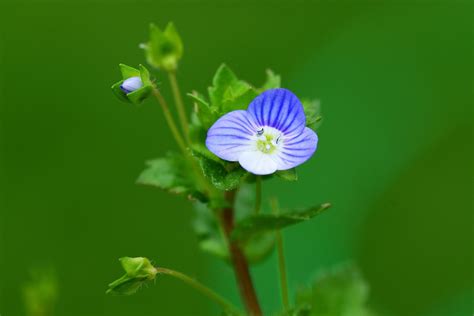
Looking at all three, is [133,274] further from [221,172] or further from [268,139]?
[268,139]

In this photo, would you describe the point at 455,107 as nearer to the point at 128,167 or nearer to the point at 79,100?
the point at 128,167

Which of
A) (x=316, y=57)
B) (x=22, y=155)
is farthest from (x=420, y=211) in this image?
(x=22, y=155)

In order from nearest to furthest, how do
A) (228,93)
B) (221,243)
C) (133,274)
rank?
(133,274) → (228,93) → (221,243)

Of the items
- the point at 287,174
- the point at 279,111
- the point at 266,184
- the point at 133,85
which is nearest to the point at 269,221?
the point at 287,174

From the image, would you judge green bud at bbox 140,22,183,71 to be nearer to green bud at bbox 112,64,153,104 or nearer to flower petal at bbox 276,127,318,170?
green bud at bbox 112,64,153,104

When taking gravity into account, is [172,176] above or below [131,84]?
below

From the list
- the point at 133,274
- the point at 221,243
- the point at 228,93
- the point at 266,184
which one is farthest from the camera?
the point at 266,184

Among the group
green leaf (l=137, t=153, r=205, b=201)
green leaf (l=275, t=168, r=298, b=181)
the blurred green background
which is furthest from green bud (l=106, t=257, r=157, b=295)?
the blurred green background

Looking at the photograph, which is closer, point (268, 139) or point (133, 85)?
point (133, 85)
